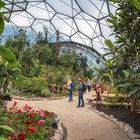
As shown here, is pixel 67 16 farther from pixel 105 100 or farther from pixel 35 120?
pixel 35 120

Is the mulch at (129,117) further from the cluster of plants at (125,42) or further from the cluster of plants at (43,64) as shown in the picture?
the cluster of plants at (43,64)

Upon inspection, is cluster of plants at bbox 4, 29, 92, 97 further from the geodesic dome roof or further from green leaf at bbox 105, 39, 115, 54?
green leaf at bbox 105, 39, 115, 54

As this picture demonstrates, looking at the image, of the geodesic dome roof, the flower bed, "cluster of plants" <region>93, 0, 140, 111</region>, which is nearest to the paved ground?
the flower bed

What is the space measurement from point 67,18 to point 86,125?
25.7 meters

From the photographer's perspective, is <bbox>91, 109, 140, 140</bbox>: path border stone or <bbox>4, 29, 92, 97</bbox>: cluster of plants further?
<bbox>4, 29, 92, 97</bbox>: cluster of plants

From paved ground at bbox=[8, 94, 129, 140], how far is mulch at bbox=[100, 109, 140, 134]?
0.36m

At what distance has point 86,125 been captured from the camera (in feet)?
41.1

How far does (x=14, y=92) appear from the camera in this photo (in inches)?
896

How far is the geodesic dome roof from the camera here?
3244 centimetres

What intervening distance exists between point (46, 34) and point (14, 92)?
14771mm

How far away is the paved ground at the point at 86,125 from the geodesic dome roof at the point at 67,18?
49.8ft

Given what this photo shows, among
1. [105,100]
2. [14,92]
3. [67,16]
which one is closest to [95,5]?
[67,16]

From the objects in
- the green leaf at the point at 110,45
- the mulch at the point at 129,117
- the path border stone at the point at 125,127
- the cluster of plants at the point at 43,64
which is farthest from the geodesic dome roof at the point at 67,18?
the green leaf at the point at 110,45

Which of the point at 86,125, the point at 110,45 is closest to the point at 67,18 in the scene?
the point at 86,125
